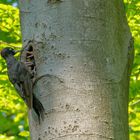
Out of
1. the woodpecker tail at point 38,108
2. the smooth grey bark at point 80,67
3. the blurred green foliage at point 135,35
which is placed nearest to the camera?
the smooth grey bark at point 80,67

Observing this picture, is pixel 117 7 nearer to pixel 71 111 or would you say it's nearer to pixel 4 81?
Result: pixel 71 111

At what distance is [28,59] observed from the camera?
2.62 meters

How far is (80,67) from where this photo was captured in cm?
213

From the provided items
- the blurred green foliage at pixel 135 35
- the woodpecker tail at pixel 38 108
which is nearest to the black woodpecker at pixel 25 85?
the woodpecker tail at pixel 38 108

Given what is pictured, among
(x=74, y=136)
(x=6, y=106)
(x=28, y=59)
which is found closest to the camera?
(x=74, y=136)

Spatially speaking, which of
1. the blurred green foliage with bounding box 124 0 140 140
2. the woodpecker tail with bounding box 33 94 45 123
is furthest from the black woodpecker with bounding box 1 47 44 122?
the blurred green foliage with bounding box 124 0 140 140

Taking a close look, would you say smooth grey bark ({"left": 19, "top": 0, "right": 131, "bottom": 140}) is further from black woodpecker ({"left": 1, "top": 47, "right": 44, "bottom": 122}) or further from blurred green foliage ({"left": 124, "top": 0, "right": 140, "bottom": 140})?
blurred green foliage ({"left": 124, "top": 0, "right": 140, "bottom": 140})

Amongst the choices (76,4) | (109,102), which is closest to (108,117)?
(109,102)

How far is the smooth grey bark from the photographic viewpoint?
6.66ft

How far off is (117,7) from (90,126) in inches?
30.6

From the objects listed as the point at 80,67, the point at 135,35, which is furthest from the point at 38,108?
the point at 135,35

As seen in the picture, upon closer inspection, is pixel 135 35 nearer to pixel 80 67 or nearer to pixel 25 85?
pixel 25 85

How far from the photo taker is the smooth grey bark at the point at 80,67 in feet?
6.66

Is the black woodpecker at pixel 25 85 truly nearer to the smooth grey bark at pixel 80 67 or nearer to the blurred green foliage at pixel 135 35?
the smooth grey bark at pixel 80 67
